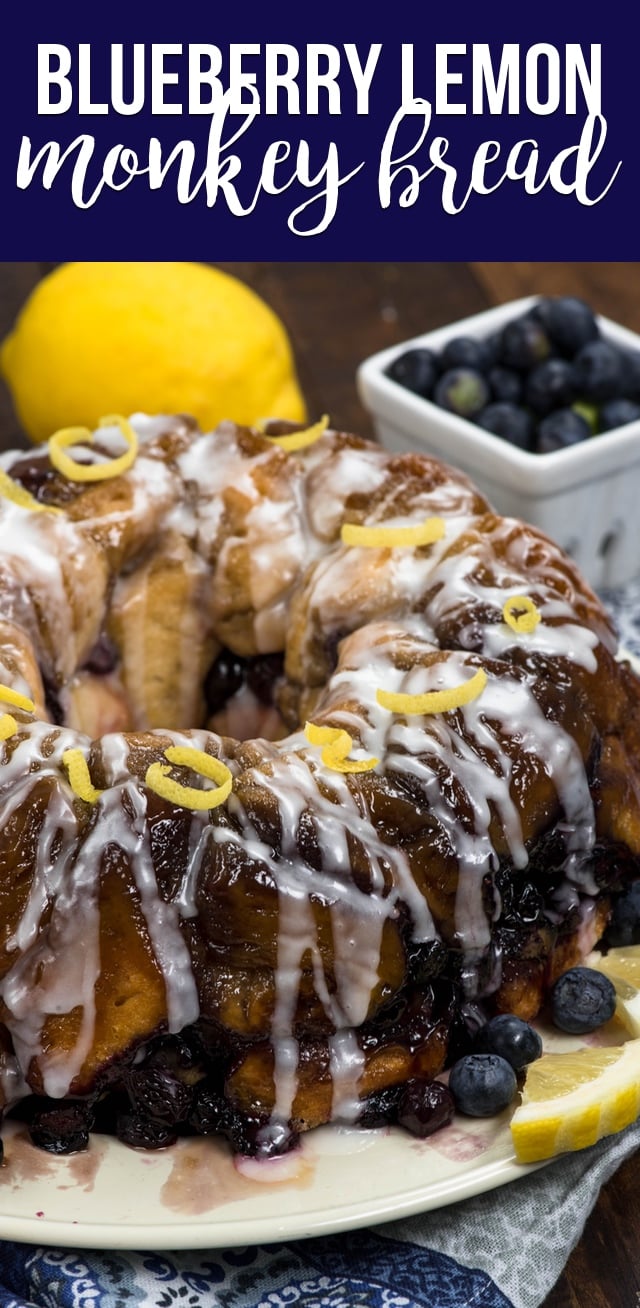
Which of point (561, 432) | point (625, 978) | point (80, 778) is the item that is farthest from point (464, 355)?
point (80, 778)

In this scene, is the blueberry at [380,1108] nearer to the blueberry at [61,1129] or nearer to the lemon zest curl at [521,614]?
the blueberry at [61,1129]

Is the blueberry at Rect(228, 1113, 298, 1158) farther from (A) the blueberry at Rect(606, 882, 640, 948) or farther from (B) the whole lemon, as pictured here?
(B) the whole lemon

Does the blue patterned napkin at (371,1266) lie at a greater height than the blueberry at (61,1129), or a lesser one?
lesser

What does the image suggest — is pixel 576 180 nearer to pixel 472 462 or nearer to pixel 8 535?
pixel 472 462

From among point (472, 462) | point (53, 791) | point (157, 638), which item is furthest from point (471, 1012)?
point (472, 462)

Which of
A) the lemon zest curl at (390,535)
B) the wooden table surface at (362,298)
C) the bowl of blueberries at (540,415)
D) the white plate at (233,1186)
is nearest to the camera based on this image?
the white plate at (233,1186)

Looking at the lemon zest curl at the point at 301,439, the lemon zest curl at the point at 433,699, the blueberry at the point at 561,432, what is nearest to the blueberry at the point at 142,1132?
the lemon zest curl at the point at 433,699

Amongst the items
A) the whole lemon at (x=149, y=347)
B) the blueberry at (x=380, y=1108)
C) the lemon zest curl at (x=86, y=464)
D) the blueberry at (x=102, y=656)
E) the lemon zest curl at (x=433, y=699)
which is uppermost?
the lemon zest curl at (x=86, y=464)

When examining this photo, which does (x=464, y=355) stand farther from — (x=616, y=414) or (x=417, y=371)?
(x=616, y=414)
